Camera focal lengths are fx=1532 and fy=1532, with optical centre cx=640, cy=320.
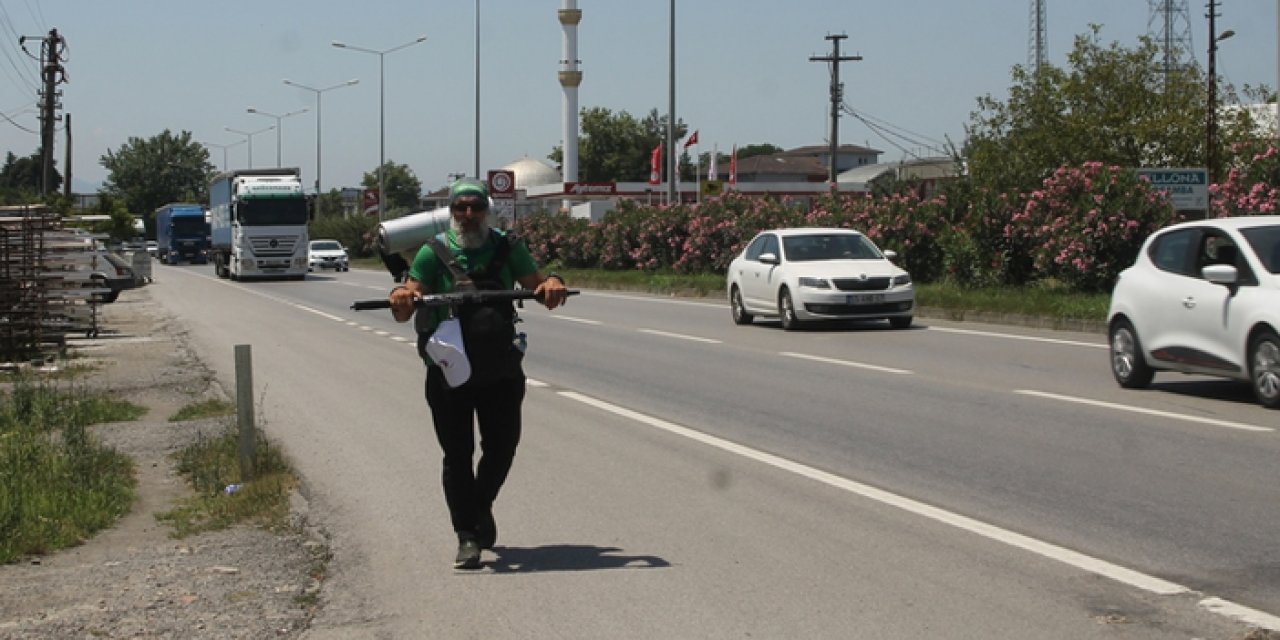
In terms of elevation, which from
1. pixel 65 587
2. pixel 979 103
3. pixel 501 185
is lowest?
pixel 65 587

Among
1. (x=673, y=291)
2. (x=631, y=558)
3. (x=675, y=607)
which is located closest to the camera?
(x=675, y=607)

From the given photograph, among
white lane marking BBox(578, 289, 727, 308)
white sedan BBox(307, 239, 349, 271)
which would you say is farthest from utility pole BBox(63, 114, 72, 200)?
white lane marking BBox(578, 289, 727, 308)

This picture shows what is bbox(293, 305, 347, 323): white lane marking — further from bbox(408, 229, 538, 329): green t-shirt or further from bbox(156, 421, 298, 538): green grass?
bbox(408, 229, 538, 329): green t-shirt

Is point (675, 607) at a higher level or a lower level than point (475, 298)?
lower

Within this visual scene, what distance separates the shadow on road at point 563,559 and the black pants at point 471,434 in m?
0.28

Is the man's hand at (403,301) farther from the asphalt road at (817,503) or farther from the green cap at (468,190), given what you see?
the asphalt road at (817,503)

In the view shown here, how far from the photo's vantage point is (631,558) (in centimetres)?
717

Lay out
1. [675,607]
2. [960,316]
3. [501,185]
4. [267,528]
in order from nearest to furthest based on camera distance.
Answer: [675,607] < [267,528] < [960,316] < [501,185]

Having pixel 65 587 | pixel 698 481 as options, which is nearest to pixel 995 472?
pixel 698 481

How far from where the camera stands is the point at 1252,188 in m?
23.0

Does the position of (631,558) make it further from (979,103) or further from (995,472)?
(979,103)

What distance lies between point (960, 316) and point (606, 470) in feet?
51.0

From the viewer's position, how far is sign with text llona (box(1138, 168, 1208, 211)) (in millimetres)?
24203

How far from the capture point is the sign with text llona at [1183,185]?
24203 millimetres
